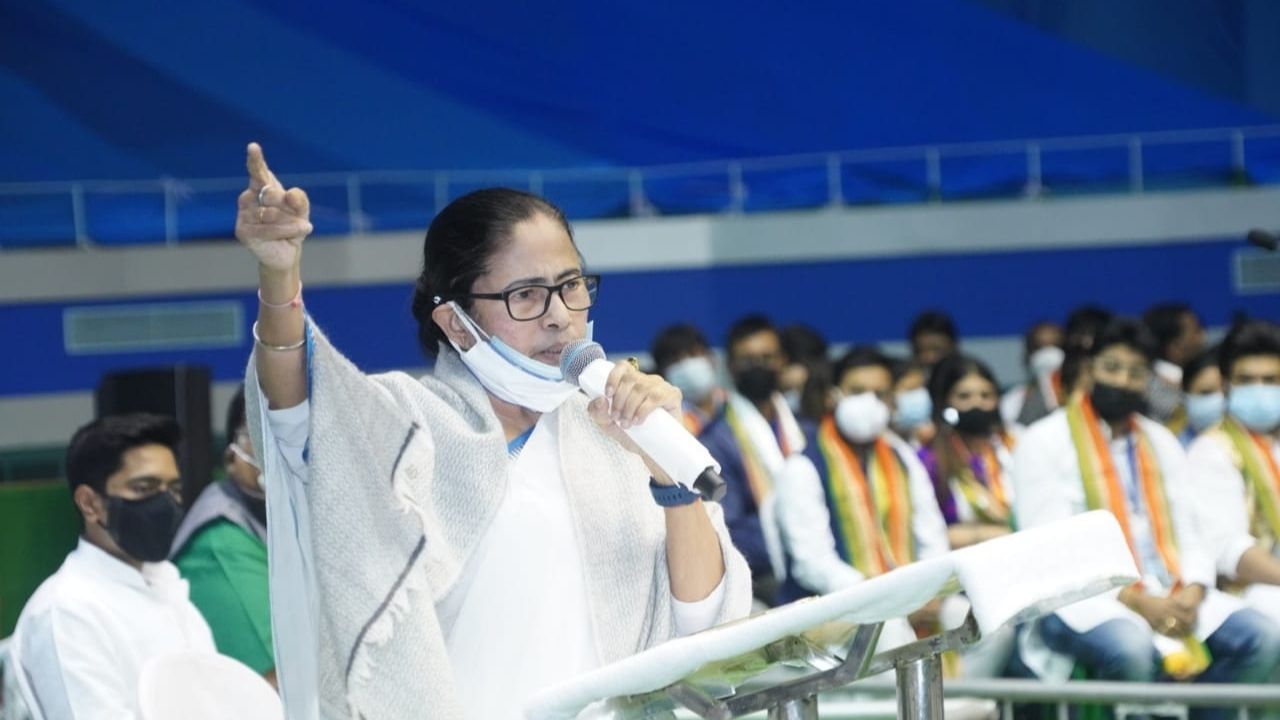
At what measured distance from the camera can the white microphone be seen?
1.65 metres

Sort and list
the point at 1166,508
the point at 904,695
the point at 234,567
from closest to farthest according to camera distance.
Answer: the point at 904,695 → the point at 234,567 → the point at 1166,508

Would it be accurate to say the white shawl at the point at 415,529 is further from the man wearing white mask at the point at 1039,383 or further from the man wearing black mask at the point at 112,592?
the man wearing white mask at the point at 1039,383

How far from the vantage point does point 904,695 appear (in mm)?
1614

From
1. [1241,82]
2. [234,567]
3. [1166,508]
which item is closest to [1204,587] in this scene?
[1166,508]

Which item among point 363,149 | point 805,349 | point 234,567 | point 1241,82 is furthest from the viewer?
point 363,149

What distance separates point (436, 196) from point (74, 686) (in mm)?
5569

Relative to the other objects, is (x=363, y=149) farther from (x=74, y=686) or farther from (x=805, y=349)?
(x=74, y=686)

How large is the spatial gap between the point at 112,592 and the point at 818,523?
2.05 metres

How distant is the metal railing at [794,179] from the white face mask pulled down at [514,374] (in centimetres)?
625

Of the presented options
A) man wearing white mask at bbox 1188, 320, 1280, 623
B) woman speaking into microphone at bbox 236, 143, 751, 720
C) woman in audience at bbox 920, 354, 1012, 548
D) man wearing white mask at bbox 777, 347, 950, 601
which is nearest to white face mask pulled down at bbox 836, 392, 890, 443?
man wearing white mask at bbox 777, 347, 950, 601

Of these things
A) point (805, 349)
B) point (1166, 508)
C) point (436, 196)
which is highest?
point (436, 196)

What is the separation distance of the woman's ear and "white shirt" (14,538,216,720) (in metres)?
1.18

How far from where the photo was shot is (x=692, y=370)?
19.5 ft

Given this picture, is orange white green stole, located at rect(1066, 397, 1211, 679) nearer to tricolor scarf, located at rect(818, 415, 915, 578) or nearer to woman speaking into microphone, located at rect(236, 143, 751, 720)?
tricolor scarf, located at rect(818, 415, 915, 578)
